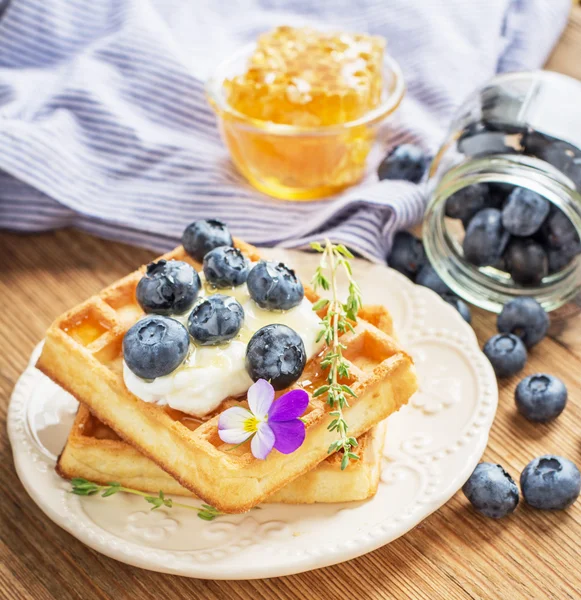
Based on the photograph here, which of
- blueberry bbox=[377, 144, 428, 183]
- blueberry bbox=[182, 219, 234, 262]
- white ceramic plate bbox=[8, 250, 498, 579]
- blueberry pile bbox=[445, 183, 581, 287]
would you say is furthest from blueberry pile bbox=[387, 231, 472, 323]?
blueberry bbox=[182, 219, 234, 262]

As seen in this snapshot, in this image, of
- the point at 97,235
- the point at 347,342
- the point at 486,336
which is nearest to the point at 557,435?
the point at 486,336

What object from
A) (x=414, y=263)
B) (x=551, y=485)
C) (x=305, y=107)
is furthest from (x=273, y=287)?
(x=305, y=107)

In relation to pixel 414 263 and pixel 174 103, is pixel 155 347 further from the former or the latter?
pixel 174 103

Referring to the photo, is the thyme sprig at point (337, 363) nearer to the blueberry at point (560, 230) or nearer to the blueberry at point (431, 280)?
the blueberry at point (431, 280)

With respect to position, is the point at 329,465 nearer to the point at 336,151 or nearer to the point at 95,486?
the point at 95,486

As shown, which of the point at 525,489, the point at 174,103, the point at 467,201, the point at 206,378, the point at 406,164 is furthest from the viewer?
the point at 174,103
